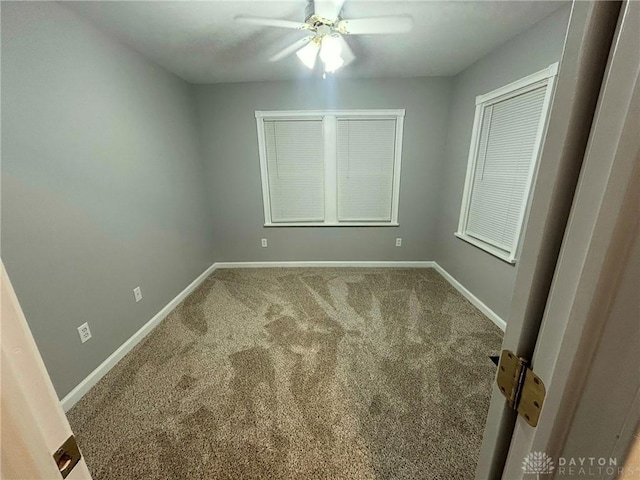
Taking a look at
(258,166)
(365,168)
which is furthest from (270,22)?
(365,168)

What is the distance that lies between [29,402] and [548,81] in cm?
270

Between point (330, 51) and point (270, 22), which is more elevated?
point (270, 22)

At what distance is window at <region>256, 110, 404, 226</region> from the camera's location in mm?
3039

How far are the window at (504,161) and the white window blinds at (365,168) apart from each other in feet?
2.99

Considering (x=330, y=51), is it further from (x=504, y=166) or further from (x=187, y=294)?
(x=187, y=294)

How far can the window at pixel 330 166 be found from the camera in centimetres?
304

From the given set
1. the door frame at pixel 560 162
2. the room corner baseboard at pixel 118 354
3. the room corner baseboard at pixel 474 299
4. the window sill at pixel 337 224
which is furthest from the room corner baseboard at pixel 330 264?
the door frame at pixel 560 162

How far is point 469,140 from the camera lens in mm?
2600

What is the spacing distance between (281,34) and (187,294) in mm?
2653

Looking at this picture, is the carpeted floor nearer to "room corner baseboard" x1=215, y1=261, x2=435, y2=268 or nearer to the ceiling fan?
"room corner baseboard" x1=215, y1=261, x2=435, y2=268

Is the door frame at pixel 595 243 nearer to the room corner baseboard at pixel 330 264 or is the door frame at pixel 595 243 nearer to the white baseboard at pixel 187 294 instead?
the white baseboard at pixel 187 294

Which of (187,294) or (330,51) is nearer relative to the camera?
(330,51)

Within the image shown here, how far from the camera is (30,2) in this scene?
134 centimetres

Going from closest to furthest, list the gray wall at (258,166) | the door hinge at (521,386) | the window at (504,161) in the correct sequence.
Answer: the door hinge at (521,386) → the window at (504,161) → the gray wall at (258,166)
